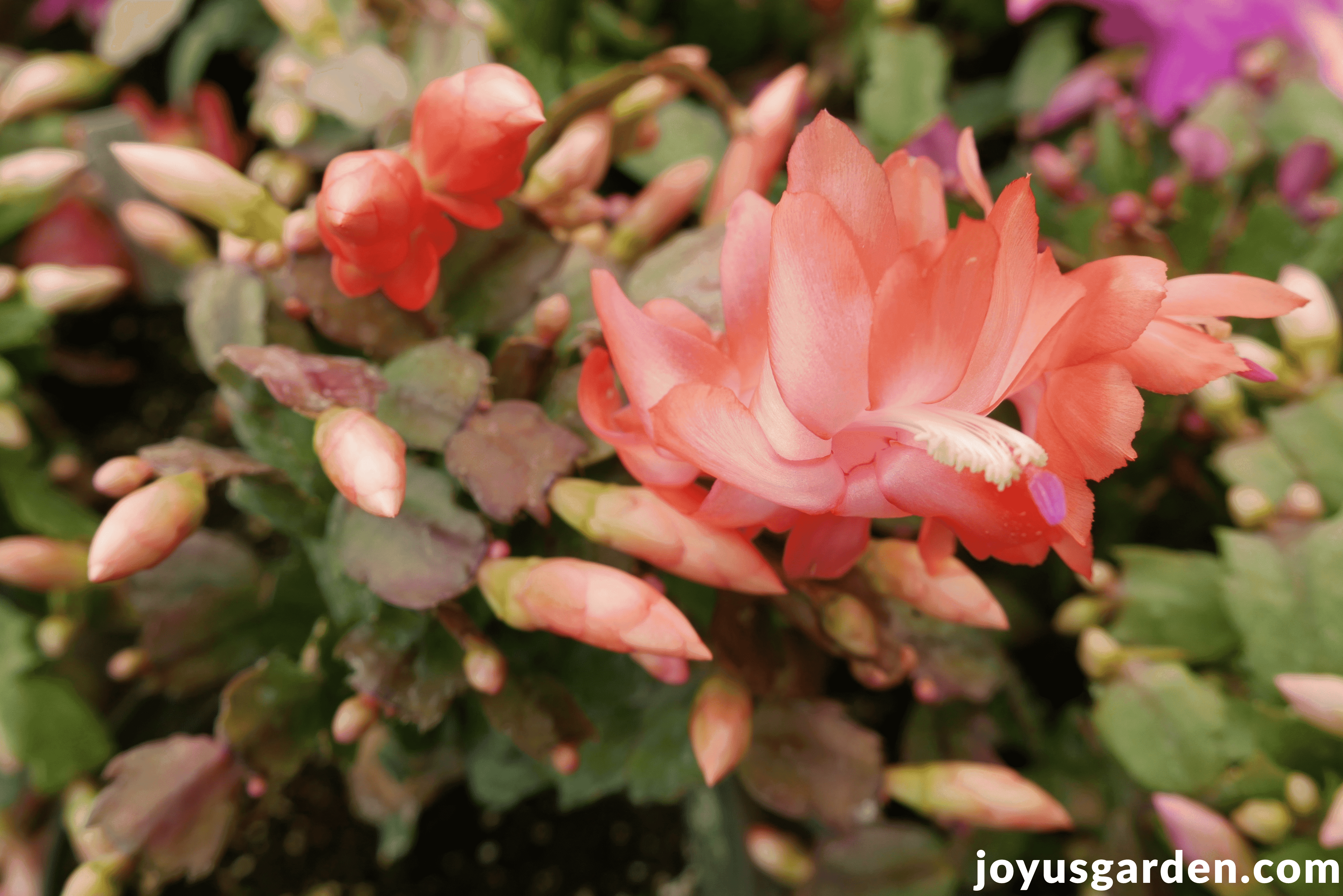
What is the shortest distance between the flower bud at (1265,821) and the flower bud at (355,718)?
0.48m

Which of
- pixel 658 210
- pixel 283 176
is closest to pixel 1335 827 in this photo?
pixel 658 210

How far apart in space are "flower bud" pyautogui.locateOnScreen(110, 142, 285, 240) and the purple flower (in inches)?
22.5

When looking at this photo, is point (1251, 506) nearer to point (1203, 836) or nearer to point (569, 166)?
point (1203, 836)

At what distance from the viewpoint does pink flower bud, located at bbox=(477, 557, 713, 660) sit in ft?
1.16

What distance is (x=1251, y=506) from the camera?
538mm

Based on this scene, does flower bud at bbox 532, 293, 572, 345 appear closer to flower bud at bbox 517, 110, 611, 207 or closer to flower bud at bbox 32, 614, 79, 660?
flower bud at bbox 517, 110, 611, 207

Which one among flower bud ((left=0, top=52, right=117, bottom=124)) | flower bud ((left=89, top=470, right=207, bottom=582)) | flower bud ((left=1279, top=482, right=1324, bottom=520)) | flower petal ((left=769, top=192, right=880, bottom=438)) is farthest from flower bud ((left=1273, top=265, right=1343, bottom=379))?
→ flower bud ((left=0, top=52, right=117, bottom=124))

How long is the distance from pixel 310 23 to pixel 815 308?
1.53ft

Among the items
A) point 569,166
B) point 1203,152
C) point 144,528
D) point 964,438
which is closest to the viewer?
point 964,438

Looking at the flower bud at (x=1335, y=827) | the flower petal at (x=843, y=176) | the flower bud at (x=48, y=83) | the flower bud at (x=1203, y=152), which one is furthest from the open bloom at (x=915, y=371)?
the flower bud at (x=48, y=83)

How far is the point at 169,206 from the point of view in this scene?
2.60ft

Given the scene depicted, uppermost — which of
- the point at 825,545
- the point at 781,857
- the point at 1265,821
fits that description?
the point at 825,545

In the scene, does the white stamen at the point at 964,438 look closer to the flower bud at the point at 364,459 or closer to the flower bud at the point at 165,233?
the flower bud at the point at 364,459

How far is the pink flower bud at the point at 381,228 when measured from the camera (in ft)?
1.16
